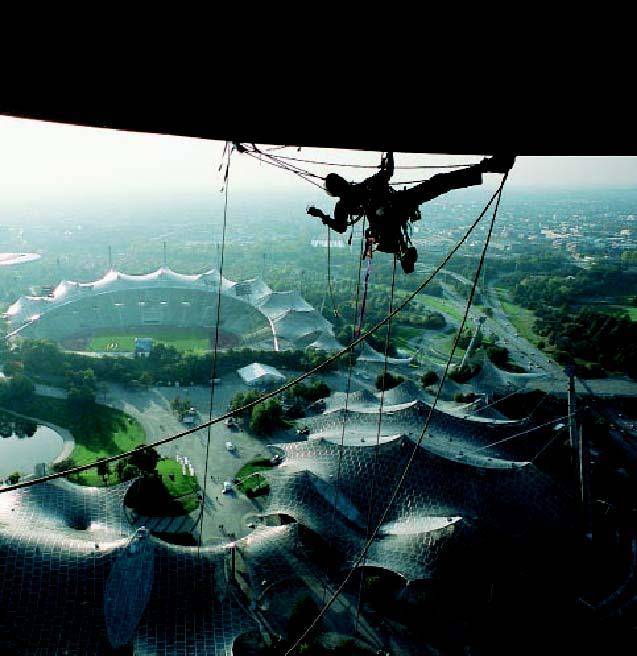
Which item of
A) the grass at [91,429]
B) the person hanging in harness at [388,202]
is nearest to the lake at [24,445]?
the grass at [91,429]

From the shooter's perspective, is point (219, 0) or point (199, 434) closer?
point (219, 0)

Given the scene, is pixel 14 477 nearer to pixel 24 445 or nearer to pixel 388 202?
pixel 24 445

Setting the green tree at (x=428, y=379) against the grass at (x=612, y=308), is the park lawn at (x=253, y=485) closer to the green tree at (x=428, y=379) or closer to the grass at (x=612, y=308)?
the green tree at (x=428, y=379)

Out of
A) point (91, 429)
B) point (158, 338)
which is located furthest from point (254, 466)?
point (158, 338)

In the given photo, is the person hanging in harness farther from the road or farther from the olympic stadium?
the olympic stadium

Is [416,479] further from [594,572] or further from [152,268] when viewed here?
[152,268]

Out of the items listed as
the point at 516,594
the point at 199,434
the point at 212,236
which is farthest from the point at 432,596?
the point at 212,236
